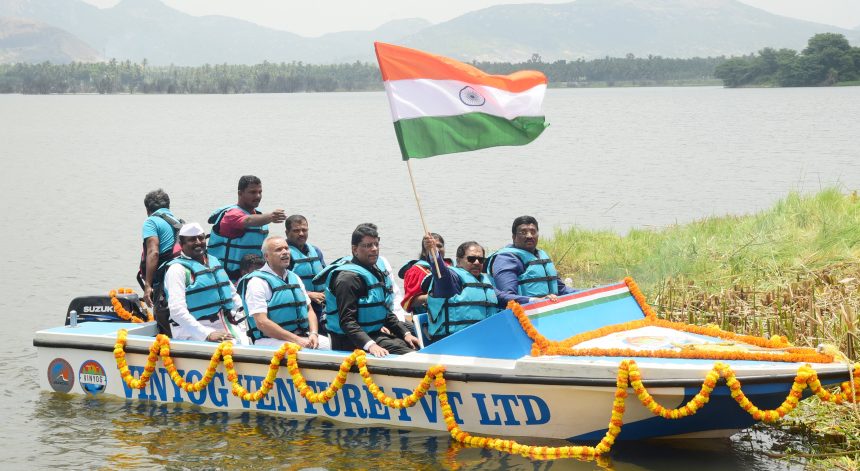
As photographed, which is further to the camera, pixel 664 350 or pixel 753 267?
pixel 753 267

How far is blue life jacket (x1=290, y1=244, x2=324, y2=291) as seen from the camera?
10.7 m

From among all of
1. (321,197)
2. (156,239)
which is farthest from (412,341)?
(321,197)

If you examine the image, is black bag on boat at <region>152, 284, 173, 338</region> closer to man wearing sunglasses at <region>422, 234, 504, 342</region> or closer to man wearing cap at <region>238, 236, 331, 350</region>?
man wearing cap at <region>238, 236, 331, 350</region>

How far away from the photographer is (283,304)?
9.38m

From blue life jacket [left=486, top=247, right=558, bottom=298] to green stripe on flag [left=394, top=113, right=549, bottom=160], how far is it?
1048 millimetres

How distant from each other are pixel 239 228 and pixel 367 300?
248 cm

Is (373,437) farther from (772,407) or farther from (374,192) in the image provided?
(374,192)

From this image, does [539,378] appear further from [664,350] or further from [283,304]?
[283,304]

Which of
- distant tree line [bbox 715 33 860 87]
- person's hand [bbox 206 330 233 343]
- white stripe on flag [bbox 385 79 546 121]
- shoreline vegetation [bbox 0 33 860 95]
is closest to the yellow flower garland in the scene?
person's hand [bbox 206 330 233 343]

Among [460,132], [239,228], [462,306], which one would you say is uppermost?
[460,132]

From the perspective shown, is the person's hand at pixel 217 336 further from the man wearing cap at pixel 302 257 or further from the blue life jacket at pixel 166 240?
the blue life jacket at pixel 166 240

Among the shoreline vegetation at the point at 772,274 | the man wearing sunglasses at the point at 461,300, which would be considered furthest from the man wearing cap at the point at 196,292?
the shoreline vegetation at the point at 772,274

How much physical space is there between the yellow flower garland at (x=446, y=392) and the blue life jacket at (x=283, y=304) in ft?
1.38

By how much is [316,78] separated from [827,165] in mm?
103545
